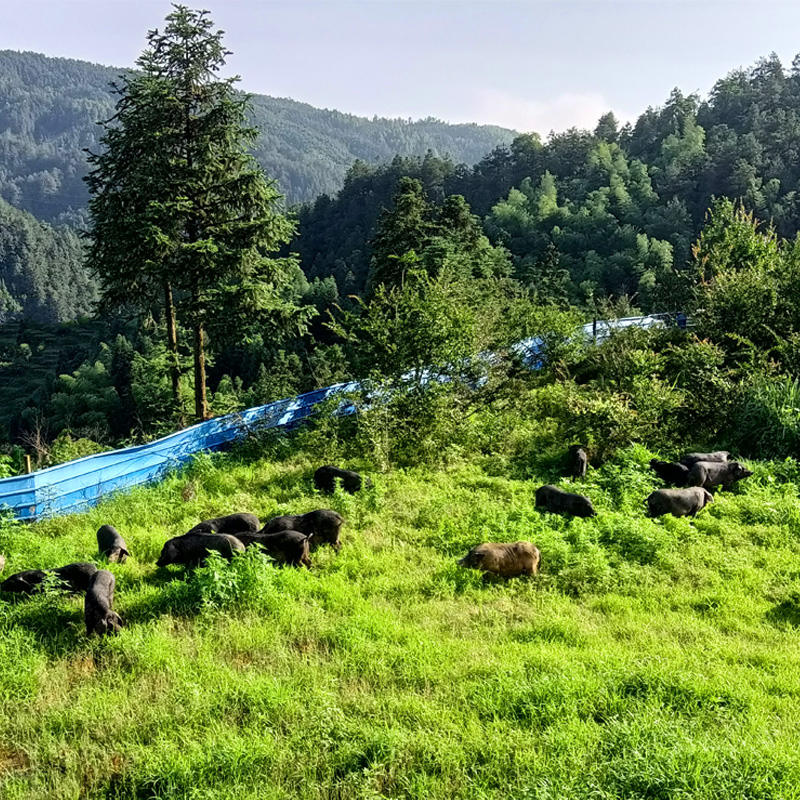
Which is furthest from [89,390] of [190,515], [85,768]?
[85,768]

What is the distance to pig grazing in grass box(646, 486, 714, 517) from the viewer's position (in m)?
8.70

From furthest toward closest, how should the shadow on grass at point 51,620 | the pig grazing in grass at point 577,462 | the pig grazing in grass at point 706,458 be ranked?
1. the pig grazing in grass at point 577,462
2. the pig grazing in grass at point 706,458
3. the shadow on grass at point 51,620

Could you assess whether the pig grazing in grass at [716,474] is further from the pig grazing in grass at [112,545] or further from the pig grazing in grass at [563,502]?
the pig grazing in grass at [112,545]

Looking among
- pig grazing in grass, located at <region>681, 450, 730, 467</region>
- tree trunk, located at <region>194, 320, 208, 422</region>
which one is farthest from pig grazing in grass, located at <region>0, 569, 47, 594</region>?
pig grazing in grass, located at <region>681, 450, 730, 467</region>

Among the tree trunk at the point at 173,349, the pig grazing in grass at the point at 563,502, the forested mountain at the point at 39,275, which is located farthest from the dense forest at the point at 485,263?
the pig grazing in grass at the point at 563,502

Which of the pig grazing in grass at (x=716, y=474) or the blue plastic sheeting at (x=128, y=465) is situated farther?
the pig grazing in grass at (x=716, y=474)

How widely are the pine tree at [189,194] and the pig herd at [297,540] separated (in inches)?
271

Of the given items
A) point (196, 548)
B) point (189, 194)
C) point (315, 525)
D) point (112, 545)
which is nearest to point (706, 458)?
point (315, 525)

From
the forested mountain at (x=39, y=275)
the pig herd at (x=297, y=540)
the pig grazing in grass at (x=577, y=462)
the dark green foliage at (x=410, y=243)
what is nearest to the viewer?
the pig herd at (x=297, y=540)

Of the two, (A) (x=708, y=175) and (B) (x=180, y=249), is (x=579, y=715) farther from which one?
(A) (x=708, y=175)

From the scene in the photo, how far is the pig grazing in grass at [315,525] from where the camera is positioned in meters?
7.84

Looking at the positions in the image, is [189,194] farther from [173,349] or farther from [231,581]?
[231,581]

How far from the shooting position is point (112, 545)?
7.68 m

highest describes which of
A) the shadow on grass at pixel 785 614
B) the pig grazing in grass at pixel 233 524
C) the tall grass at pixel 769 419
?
the tall grass at pixel 769 419
